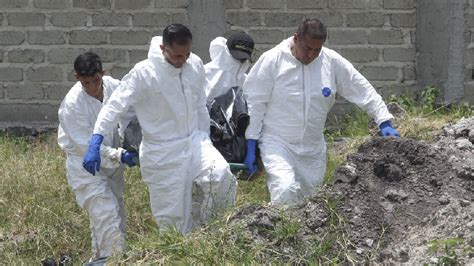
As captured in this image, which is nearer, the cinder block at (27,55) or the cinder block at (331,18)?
the cinder block at (331,18)

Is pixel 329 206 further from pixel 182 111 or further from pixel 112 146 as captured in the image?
pixel 112 146

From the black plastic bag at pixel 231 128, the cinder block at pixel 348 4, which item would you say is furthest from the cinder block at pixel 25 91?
the black plastic bag at pixel 231 128

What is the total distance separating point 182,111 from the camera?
20.1 feet

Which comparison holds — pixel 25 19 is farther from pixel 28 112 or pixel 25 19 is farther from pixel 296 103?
pixel 296 103

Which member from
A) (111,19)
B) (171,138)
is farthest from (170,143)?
(111,19)

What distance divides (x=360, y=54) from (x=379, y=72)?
0.27m

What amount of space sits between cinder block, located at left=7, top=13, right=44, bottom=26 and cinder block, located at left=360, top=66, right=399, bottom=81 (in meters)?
3.32

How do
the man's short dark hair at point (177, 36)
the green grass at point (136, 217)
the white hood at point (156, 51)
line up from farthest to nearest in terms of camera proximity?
the white hood at point (156, 51) < the man's short dark hair at point (177, 36) < the green grass at point (136, 217)

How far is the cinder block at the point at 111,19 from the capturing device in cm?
995

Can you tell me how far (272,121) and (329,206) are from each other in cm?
119

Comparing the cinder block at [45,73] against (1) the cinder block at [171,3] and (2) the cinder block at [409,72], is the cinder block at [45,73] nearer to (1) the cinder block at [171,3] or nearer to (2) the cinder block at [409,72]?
(1) the cinder block at [171,3]

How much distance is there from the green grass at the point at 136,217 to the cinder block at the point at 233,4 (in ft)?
5.21

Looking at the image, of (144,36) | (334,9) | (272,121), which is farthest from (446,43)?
(272,121)

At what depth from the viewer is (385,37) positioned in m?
9.89
